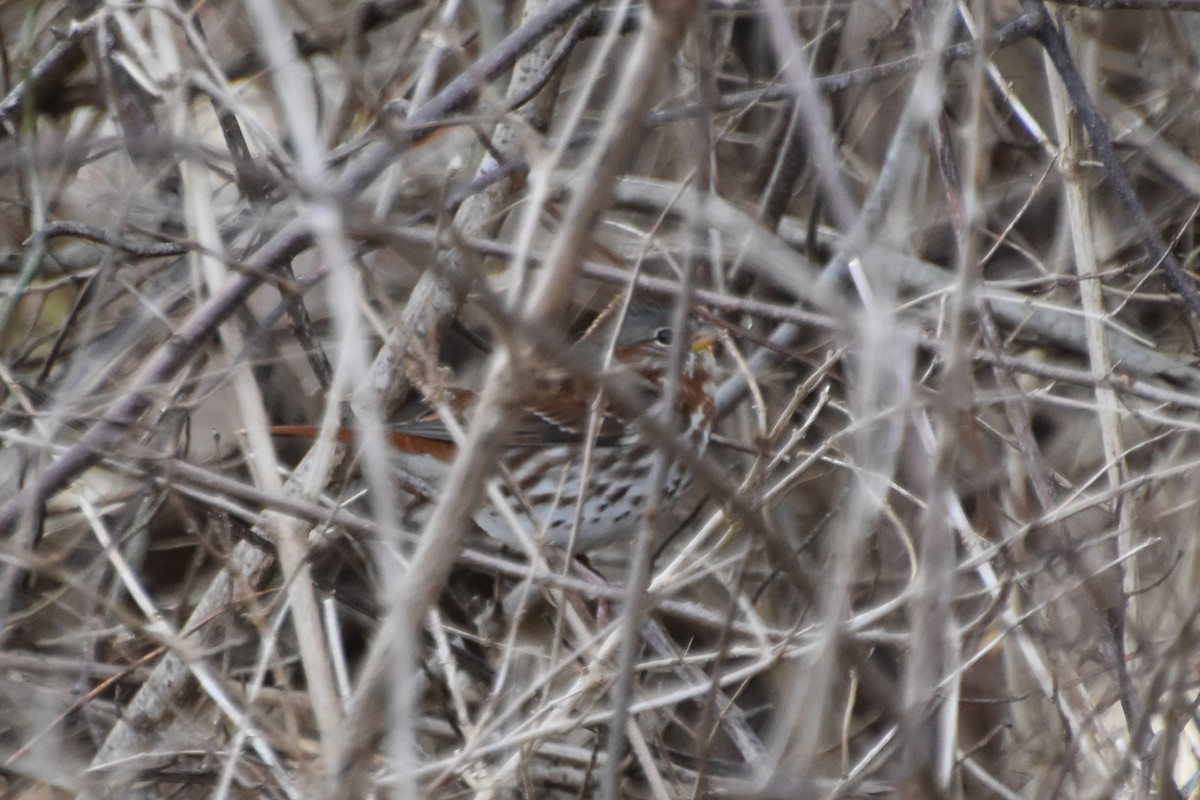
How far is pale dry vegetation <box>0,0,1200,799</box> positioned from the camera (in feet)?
5.84

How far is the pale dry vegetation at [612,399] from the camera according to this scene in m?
1.78

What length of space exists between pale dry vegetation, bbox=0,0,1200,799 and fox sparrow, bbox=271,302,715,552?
0.20 m

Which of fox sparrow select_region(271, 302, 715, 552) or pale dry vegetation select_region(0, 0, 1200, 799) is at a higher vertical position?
pale dry vegetation select_region(0, 0, 1200, 799)

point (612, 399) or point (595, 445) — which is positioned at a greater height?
point (612, 399)

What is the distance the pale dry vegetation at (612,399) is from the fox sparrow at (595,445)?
197 millimetres

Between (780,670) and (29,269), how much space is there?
7.48 feet

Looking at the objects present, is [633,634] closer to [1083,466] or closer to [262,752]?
[262,752]

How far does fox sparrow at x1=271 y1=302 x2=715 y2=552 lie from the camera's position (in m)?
4.57

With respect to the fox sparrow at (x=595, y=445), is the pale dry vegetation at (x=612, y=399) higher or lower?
higher

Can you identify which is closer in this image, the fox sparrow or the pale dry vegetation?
the pale dry vegetation

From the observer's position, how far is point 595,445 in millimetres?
4672

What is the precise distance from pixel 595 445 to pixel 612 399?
10.4 ft

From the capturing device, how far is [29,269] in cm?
331

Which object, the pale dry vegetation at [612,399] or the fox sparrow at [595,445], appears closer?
the pale dry vegetation at [612,399]
